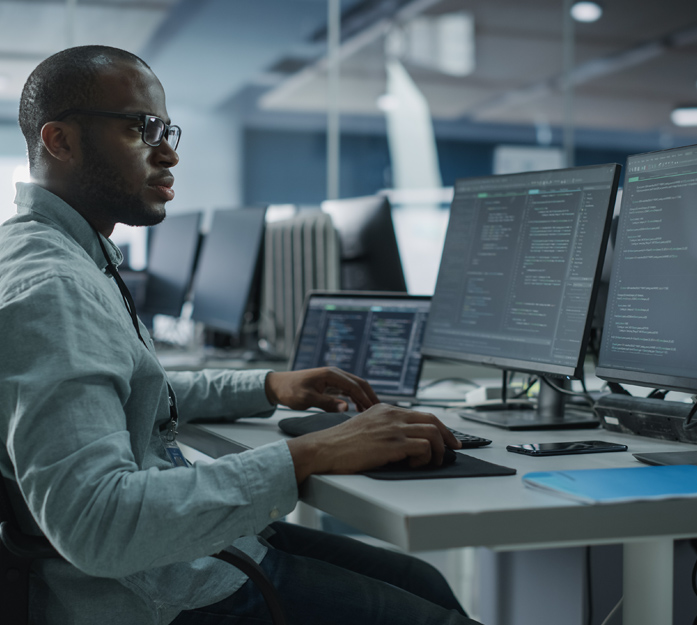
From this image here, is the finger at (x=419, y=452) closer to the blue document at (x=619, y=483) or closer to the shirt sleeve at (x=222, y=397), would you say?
the blue document at (x=619, y=483)

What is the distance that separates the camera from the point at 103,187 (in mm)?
1185

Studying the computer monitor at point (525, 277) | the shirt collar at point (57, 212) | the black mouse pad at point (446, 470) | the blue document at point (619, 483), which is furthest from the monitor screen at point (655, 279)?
the shirt collar at point (57, 212)

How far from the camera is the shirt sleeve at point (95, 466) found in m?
0.89

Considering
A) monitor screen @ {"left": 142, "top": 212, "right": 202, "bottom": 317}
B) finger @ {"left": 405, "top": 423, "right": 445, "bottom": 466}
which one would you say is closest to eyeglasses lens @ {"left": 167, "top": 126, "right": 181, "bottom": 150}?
finger @ {"left": 405, "top": 423, "right": 445, "bottom": 466}

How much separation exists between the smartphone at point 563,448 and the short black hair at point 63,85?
0.81 m

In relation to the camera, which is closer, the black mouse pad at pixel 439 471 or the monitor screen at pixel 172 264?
the black mouse pad at pixel 439 471

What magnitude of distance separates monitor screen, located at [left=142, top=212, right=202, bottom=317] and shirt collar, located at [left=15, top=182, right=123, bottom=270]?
5.97ft

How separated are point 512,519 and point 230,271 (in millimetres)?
1897

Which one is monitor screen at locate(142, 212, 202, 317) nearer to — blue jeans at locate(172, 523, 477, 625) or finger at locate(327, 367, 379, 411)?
finger at locate(327, 367, 379, 411)

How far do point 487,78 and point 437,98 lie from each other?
36cm

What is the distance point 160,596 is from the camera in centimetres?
106

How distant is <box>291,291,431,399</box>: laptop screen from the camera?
1.85 meters

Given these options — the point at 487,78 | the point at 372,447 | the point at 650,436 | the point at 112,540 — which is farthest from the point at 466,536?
the point at 487,78

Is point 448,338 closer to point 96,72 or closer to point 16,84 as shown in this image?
point 96,72
